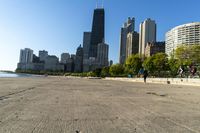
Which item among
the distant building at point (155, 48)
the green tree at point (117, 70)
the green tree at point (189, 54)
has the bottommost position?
the green tree at point (117, 70)

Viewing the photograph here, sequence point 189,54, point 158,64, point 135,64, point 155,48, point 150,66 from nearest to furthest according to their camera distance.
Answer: point 189,54 < point 158,64 < point 150,66 < point 135,64 < point 155,48

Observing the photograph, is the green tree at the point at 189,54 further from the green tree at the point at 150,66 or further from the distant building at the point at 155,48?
the distant building at the point at 155,48

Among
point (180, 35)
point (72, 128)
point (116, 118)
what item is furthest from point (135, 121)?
point (180, 35)

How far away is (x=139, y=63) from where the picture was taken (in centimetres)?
11006

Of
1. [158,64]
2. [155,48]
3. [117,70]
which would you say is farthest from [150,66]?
[155,48]

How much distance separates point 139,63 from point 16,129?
107m

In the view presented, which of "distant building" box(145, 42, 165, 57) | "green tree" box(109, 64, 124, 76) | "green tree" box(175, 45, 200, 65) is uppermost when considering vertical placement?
"distant building" box(145, 42, 165, 57)

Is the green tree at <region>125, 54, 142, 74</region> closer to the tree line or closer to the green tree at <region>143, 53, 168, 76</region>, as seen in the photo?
the tree line

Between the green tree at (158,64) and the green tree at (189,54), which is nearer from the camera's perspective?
the green tree at (189,54)

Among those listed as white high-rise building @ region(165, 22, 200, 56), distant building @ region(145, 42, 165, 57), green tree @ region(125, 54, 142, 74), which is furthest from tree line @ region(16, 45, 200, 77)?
distant building @ region(145, 42, 165, 57)

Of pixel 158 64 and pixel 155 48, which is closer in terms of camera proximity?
pixel 158 64

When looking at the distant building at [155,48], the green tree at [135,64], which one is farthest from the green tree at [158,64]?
the distant building at [155,48]

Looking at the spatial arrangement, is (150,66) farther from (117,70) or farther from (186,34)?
(186,34)

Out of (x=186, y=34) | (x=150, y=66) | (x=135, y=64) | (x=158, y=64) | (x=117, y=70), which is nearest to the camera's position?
(x=158, y=64)
